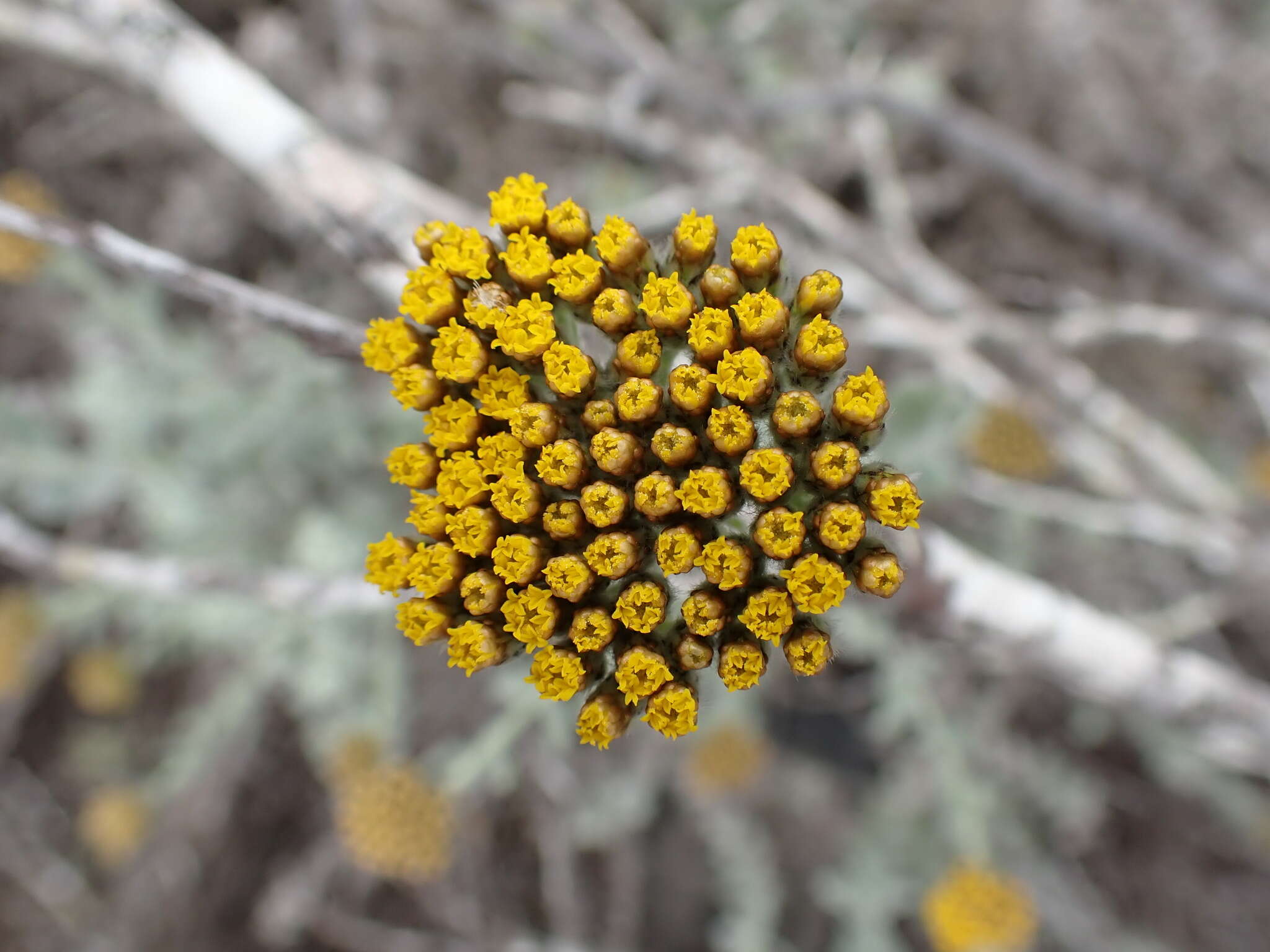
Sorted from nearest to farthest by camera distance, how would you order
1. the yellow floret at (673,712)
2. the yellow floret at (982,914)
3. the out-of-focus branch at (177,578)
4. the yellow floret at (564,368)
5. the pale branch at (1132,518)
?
the yellow floret at (673,712) → the yellow floret at (564,368) → the out-of-focus branch at (177,578) → the pale branch at (1132,518) → the yellow floret at (982,914)

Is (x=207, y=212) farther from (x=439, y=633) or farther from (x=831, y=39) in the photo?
(x=439, y=633)

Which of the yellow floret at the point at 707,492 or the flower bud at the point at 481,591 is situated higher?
the yellow floret at the point at 707,492

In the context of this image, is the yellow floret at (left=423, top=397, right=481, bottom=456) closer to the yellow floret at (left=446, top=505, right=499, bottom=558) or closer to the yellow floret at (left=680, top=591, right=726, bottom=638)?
the yellow floret at (left=446, top=505, right=499, bottom=558)

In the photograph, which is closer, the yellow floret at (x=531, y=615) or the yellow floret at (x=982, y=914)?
the yellow floret at (x=531, y=615)

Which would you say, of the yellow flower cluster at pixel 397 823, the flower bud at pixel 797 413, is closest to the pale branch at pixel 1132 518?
the flower bud at pixel 797 413

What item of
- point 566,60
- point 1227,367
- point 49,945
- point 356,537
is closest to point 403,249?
point 356,537

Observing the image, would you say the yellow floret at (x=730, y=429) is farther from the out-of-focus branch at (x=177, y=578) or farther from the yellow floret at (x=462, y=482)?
the out-of-focus branch at (x=177, y=578)

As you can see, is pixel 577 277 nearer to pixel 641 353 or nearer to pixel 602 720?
pixel 641 353

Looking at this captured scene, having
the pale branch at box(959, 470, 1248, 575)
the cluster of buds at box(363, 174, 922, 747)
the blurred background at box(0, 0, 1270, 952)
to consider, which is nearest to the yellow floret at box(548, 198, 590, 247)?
the cluster of buds at box(363, 174, 922, 747)
